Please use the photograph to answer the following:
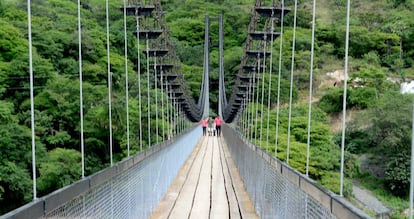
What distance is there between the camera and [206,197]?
585 centimetres

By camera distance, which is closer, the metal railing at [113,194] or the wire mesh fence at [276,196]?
the metal railing at [113,194]

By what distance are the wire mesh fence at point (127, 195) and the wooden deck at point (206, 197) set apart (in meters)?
0.17

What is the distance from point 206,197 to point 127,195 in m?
2.62

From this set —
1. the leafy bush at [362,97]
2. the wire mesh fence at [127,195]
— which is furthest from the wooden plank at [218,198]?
the leafy bush at [362,97]

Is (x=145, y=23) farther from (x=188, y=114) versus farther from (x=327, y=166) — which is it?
(x=188, y=114)

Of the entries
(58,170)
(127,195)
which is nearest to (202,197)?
(127,195)

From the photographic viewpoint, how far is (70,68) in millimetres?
27844

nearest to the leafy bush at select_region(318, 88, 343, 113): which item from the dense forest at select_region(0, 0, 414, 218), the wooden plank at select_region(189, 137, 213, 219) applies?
the dense forest at select_region(0, 0, 414, 218)

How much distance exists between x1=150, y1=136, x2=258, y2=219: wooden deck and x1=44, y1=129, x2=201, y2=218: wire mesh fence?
170 mm

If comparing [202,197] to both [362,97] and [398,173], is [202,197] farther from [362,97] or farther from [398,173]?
[362,97]

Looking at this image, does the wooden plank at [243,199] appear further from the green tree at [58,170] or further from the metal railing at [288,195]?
the green tree at [58,170]

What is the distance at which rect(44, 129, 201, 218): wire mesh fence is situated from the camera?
2.15 metres

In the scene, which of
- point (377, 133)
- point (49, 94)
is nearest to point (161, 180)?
point (49, 94)

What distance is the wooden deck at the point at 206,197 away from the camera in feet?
15.7
